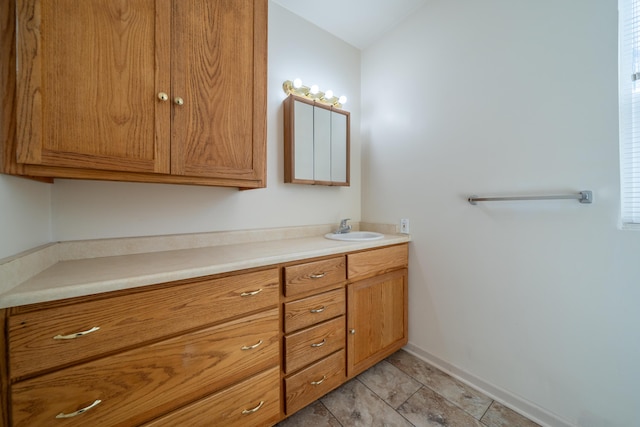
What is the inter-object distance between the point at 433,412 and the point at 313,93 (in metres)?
2.19

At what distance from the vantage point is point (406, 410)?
49.3 inches

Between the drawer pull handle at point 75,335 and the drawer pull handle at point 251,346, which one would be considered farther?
the drawer pull handle at point 251,346

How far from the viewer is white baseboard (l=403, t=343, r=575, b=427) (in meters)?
1.15

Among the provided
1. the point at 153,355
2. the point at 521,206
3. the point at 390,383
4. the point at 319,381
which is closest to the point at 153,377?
the point at 153,355

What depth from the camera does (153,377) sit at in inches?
31.4

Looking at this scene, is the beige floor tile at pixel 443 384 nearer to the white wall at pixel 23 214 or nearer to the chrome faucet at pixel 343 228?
the chrome faucet at pixel 343 228

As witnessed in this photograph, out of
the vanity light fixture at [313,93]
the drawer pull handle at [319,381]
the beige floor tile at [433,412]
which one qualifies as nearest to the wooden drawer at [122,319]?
the drawer pull handle at [319,381]

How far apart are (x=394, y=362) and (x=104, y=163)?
2.02 m

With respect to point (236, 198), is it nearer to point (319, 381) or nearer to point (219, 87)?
point (219, 87)

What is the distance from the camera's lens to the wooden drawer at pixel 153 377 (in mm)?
657

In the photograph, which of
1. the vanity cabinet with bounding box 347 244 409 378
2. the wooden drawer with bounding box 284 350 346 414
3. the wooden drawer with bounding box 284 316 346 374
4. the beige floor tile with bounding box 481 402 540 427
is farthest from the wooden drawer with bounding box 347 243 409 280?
the beige floor tile with bounding box 481 402 540 427

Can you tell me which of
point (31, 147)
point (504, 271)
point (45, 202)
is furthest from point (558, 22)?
point (45, 202)

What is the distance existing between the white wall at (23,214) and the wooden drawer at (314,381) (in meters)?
1.17

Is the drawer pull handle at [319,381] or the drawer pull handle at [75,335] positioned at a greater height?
the drawer pull handle at [75,335]
